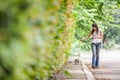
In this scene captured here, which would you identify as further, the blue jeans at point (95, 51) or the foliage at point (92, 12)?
the foliage at point (92, 12)

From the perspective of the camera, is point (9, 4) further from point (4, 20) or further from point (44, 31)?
point (44, 31)

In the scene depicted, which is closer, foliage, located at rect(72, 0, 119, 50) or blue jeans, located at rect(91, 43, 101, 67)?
blue jeans, located at rect(91, 43, 101, 67)

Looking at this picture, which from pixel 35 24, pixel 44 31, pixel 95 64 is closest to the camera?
pixel 35 24

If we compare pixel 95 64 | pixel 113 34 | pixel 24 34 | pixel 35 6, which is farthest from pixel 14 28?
pixel 113 34

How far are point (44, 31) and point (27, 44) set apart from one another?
33cm

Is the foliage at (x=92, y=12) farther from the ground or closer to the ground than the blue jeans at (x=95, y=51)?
farther from the ground

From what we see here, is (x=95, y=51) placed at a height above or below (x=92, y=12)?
below

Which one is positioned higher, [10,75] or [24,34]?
[24,34]

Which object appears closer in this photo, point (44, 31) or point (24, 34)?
point (24, 34)

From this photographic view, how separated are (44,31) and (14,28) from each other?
406 millimetres

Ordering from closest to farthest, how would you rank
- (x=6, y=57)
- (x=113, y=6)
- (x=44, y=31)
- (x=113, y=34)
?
(x=6, y=57)
(x=44, y=31)
(x=113, y=6)
(x=113, y=34)

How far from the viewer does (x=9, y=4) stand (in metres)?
1.53

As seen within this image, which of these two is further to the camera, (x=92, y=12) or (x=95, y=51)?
(x=92, y=12)

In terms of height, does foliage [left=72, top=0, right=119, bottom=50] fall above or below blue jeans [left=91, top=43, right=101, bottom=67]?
above
